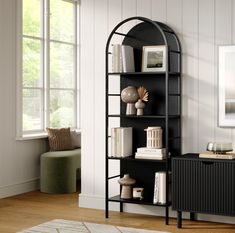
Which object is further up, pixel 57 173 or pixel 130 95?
pixel 130 95

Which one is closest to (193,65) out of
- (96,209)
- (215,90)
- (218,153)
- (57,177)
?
(215,90)

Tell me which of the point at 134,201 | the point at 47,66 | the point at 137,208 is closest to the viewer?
the point at 134,201

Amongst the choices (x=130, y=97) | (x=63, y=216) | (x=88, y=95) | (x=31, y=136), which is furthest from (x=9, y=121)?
(x=130, y=97)

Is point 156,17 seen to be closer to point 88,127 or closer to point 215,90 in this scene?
point 215,90

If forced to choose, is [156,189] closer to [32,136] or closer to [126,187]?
[126,187]

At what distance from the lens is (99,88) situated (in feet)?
19.8

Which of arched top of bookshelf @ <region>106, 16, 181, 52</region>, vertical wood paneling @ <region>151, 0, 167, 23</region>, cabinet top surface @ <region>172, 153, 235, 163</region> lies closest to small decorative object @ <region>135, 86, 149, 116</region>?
arched top of bookshelf @ <region>106, 16, 181, 52</region>

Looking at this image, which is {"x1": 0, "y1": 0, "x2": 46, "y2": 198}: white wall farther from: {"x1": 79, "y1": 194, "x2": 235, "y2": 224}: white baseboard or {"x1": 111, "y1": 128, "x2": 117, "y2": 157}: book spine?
{"x1": 111, "y1": 128, "x2": 117, "y2": 157}: book spine

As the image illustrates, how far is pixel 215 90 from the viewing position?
540cm

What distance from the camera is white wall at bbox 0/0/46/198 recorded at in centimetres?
679

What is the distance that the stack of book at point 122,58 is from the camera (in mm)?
5586

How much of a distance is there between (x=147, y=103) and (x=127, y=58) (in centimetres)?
51

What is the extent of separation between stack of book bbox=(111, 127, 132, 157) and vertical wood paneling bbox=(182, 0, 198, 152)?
0.59 m

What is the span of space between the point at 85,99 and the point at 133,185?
1.11 metres
